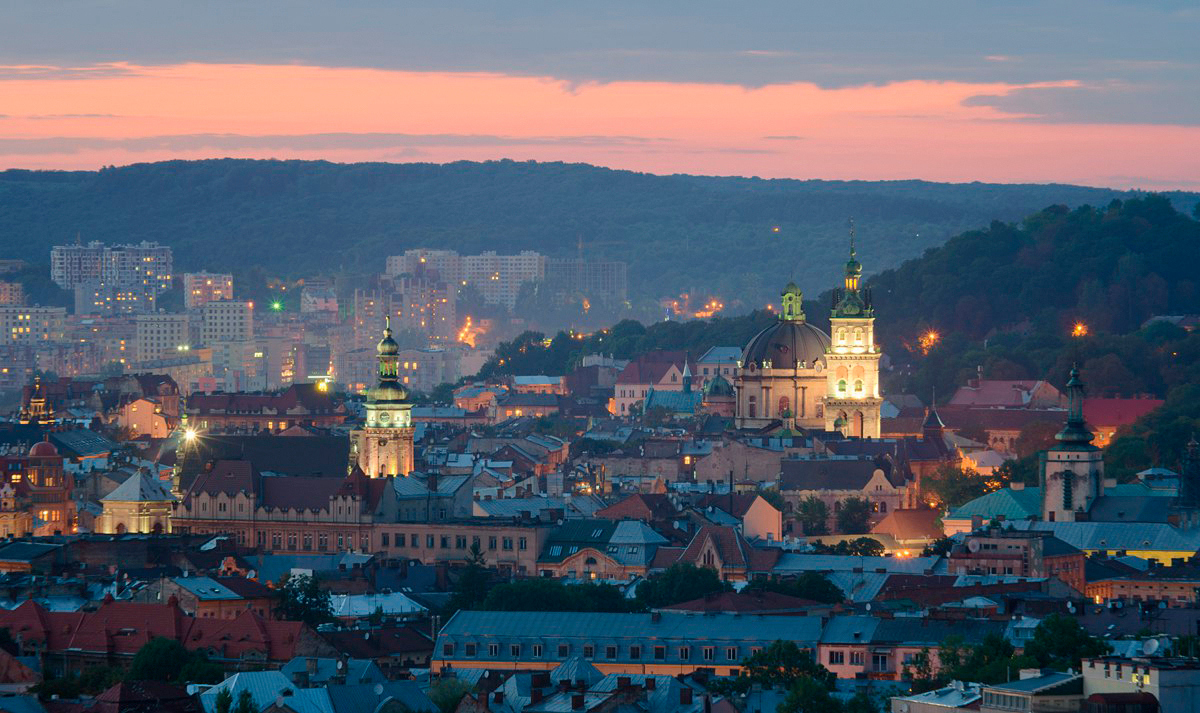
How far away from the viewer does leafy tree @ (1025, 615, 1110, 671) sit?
68500mm

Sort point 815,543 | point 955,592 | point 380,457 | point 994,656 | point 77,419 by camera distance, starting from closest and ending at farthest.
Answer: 1. point 994,656
2. point 955,592
3. point 815,543
4. point 380,457
5. point 77,419

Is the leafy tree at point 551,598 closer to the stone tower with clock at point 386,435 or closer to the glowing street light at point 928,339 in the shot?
the stone tower with clock at point 386,435

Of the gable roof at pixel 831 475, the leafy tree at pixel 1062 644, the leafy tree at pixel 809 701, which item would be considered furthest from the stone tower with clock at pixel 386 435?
the leafy tree at pixel 809 701

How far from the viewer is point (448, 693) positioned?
70.9 meters

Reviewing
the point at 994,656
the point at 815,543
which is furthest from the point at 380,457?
the point at 994,656

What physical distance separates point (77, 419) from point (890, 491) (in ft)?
224

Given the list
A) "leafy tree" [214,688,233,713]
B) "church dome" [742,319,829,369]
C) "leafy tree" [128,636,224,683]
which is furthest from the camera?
"church dome" [742,319,829,369]

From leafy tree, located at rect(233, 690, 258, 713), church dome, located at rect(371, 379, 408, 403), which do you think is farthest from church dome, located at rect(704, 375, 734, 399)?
leafy tree, located at rect(233, 690, 258, 713)

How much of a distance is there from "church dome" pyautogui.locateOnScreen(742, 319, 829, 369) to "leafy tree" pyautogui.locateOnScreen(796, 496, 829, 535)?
91.7 feet

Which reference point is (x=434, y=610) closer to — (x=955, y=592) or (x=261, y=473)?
(x=955, y=592)

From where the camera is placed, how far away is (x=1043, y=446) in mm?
145125

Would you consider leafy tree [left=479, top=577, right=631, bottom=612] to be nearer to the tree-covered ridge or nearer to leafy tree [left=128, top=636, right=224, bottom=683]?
leafy tree [left=128, top=636, right=224, bottom=683]

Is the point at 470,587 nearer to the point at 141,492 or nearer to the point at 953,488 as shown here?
the point at 141,492

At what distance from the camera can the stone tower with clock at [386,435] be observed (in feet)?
406
